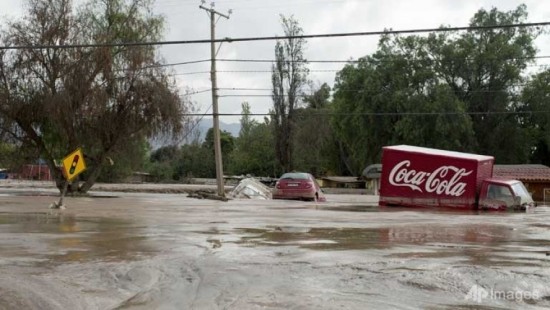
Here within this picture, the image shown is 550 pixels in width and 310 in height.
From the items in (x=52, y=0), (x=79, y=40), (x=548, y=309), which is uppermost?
(x=52, y=0)

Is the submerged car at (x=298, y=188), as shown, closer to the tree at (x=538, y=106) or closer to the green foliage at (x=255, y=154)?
the tree at (x=538, y=106)

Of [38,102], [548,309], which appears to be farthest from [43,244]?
[38,102]

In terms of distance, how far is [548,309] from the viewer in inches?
228

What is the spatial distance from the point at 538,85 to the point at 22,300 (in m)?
55.6

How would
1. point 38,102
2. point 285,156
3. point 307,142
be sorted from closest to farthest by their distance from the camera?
1. point 38,102
2. point 285,156
3. point 307,142

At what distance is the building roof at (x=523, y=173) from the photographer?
4606 centimetres

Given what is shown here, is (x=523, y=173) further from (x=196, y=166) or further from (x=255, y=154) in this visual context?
(x=196, y=166)

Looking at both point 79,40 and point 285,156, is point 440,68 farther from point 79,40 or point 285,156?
point 79,40

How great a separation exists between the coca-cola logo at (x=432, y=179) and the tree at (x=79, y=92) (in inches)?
510

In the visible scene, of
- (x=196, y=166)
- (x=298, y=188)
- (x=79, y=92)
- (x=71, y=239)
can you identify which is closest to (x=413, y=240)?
(x=71, y=239)

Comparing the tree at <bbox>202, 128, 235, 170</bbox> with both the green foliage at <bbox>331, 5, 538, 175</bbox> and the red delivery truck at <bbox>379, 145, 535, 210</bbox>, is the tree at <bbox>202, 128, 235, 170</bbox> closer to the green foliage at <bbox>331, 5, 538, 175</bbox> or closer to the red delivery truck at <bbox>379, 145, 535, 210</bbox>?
the green foliage at <bbox>331, 5, 538, 175</bbox>

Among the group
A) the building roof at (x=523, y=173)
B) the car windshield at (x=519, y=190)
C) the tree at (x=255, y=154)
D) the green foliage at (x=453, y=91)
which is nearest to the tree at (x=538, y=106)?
the green foliage at (x=453, y=91)

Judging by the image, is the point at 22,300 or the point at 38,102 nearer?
the point at 22,300

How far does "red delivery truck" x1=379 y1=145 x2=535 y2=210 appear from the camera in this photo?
71.8 ft
